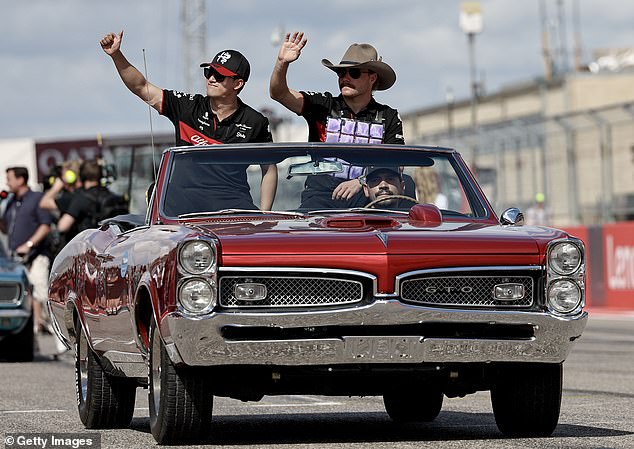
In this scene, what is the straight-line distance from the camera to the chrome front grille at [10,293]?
1659 cm

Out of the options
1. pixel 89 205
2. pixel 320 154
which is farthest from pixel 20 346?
pixel 320 154

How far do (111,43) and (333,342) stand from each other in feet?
11.9

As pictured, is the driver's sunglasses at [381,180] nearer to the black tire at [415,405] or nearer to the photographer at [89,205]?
the black tire at [415,405]

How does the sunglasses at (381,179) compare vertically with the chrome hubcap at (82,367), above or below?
above

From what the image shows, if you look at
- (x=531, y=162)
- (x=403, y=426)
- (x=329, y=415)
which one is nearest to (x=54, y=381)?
(x=329, y=415)

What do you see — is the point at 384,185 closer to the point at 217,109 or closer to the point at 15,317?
the point at 217,109

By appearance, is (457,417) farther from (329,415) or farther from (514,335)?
(514,335)

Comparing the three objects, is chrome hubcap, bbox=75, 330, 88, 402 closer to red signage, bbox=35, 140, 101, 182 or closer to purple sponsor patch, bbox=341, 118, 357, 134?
purple sponsor patch, bbox=341, 118, 357, 134

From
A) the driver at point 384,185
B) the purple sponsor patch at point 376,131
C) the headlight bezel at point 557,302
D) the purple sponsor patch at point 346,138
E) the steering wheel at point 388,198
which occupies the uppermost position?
the purple sponsor patch at point 376,131

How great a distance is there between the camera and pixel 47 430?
8.79 m

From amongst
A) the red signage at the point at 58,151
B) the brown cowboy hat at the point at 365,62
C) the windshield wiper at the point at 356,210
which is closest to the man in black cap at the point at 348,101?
the brown cowboy hat at the point at 365,62

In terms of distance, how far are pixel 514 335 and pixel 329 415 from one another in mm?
2539

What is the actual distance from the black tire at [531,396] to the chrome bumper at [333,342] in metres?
0.50

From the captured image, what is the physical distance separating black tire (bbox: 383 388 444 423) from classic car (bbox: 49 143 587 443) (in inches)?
41.1
